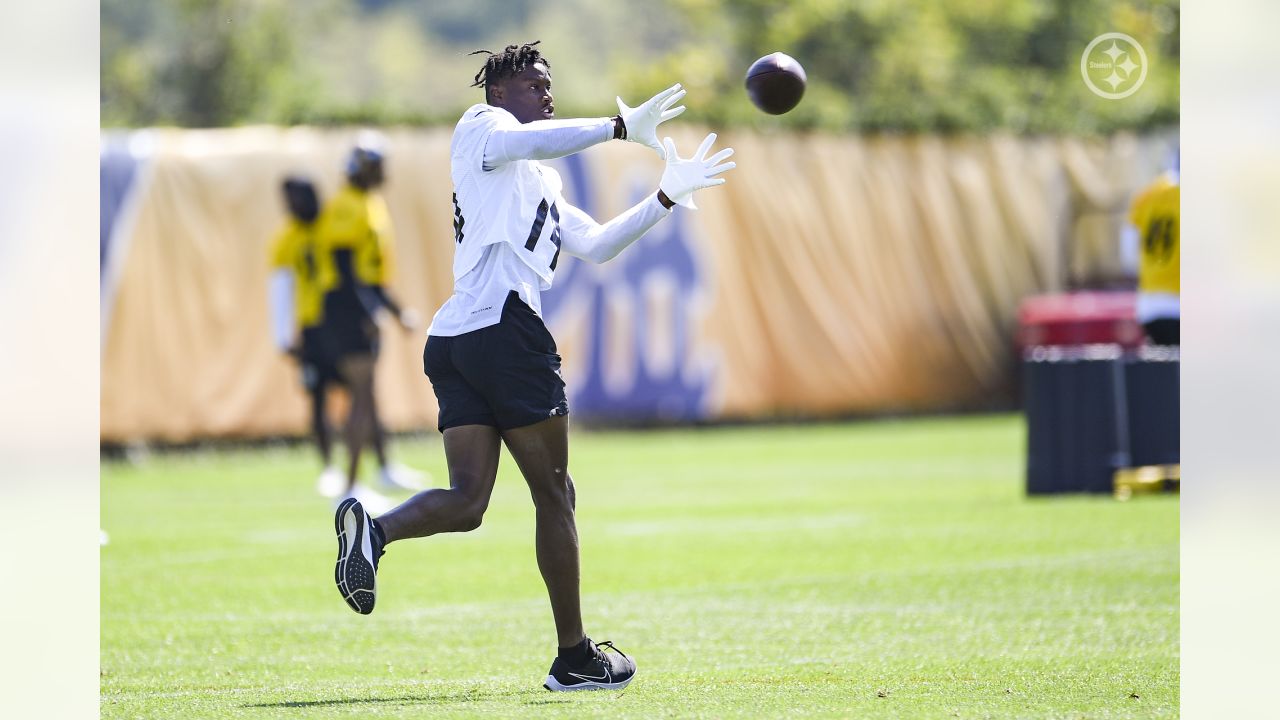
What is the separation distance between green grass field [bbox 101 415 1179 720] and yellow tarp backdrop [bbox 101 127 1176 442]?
4.33 metres

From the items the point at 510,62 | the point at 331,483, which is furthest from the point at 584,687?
the point at 331,483

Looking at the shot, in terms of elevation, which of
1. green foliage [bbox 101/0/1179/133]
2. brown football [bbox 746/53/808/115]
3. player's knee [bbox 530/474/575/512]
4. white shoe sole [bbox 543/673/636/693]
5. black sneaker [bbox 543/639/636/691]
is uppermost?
green foliage [bbox 101/0/1179/133]

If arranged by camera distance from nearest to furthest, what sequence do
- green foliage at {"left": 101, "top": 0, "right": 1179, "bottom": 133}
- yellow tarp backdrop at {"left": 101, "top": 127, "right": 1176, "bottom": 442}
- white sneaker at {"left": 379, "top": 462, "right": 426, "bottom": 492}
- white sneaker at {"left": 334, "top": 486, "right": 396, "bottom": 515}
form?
white sneaker at {"left": 334, "top": 486, "right": 396, "bottom": 515}, white sneaker at {"left": 379, "top": 462, "right": 426, "bottom": 492}, yellow tarp backdrop at {"left": 101, "top": 127, "right": 1176, "bottom": 442}, green foliage at {"left": 101, "top": 0, "right": 1179, "bottom": 133}

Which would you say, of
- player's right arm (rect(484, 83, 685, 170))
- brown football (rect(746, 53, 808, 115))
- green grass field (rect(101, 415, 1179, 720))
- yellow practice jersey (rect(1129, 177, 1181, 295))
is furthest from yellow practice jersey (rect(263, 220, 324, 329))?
player's right arm (rect(484, 83, 685, 170))

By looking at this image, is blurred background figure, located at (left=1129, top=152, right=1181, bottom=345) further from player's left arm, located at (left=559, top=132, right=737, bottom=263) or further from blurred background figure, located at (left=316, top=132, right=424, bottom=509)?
player's left arm, located at (left=559, top=132, right=737, bottom=263)

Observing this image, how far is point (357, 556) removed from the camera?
567cm

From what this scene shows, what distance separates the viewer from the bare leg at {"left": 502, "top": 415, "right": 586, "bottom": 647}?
19.5ft

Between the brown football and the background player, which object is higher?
the brown football

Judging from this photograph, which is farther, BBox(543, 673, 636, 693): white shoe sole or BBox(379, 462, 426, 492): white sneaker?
BBox(379, 462, 426, 492): white sneaker

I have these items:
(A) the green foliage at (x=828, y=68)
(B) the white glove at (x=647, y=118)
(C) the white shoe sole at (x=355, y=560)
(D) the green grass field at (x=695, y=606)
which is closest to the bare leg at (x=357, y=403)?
(D) the green grass field at (x=695, y=606)

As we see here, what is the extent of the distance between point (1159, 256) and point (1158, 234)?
25 centimetres

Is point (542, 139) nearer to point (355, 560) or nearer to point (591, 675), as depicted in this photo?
point (355, 560)
